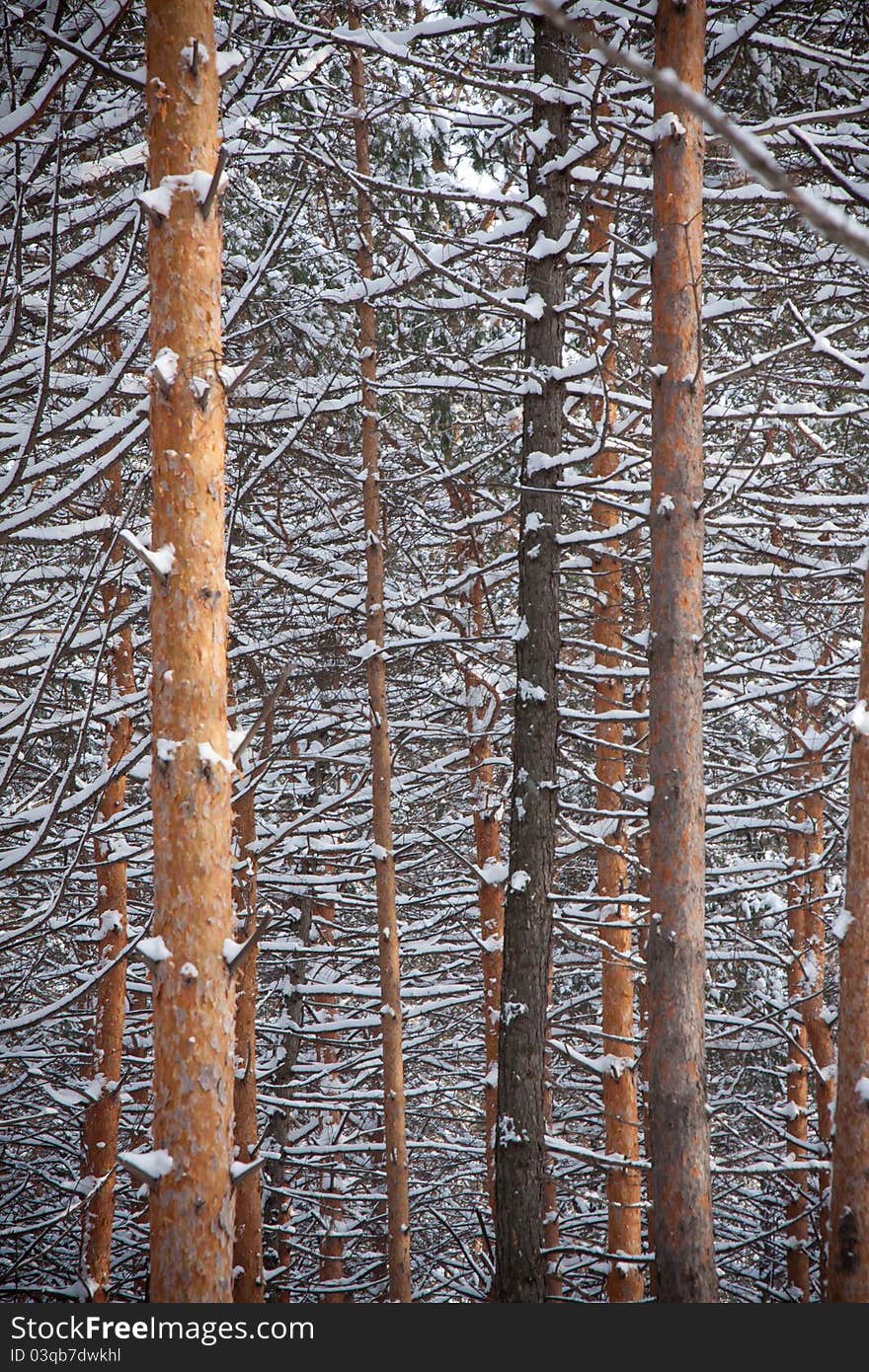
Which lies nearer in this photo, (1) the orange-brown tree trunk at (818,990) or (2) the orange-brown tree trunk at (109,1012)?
(2) the orange-brown tree trunk at (109,1012)

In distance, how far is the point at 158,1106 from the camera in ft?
11.9

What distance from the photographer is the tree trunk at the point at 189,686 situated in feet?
11.7

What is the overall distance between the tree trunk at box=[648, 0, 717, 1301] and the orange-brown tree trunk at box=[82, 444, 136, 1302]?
5.07 metres

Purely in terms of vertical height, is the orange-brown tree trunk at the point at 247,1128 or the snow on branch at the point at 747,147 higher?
the snow on branch at the point at 747,147

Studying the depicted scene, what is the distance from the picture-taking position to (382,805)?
965cm

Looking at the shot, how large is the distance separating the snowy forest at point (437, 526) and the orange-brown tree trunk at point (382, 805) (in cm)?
4


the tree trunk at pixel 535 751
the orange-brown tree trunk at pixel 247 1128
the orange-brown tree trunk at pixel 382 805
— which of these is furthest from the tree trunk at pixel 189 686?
the orange-brown tree trunk at pixel 247 1128

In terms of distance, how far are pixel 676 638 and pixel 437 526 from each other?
3.36 m

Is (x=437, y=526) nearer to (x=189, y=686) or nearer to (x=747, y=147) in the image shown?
(x=189, y=686)

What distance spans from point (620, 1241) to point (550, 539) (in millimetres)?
6119

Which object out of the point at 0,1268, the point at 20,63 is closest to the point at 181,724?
the point at 20,63

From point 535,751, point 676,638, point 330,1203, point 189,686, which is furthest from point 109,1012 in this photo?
point 189,686

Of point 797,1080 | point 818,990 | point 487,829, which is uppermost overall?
point 487,829

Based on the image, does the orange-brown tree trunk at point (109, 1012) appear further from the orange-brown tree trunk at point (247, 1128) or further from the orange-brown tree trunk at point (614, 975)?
the orange-brown tree trunk at point (614, 975)
